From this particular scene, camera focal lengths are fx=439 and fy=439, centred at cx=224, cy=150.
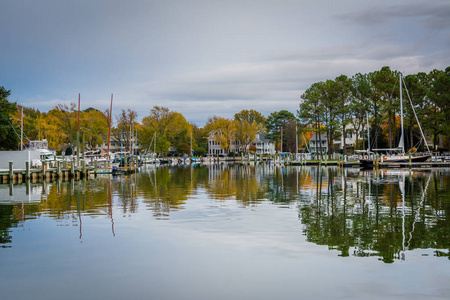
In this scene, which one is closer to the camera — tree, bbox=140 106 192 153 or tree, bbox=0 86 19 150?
tree, bbox=0 86 19 150

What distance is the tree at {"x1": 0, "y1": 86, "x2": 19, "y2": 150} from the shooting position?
55.0 meters

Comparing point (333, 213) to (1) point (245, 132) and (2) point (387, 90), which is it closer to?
(2) point (387, 90)

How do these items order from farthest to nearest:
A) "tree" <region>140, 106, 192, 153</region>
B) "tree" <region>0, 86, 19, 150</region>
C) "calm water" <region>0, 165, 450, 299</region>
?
"tree" <region>140, 106, 192, 153</region>, "tree" <region>0, 86, 19, 150</region>, "calm water" <region>0, 165, 450, 299</region>

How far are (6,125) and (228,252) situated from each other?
170ft

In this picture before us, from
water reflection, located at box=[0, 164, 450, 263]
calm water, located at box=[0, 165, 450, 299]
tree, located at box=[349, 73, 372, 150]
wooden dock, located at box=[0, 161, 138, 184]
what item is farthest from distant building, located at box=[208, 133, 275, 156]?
calm water, located at box=[0, 165, 450, 299]

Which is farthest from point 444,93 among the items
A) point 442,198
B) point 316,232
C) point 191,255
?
point 191,255

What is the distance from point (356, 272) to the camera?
10453 mm

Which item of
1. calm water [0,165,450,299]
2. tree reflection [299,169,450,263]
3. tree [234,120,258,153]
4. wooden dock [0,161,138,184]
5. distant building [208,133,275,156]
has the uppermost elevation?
tree [234,120,258,153]

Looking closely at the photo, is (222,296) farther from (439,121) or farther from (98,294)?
(439,121)

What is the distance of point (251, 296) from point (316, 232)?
6.79 m

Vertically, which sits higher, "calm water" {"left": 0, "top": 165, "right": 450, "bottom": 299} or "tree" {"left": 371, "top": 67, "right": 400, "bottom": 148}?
"tree" {"left": 371, "top": 67, "right": 400, "bottom": 148}

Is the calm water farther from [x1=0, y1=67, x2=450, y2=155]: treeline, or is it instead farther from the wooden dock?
[x1=0, y1=67, x2=450, y2=155]: treeline

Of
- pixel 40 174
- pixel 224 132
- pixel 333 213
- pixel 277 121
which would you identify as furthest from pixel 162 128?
pixel 333 213

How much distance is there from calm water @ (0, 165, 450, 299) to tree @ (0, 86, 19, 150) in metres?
36.9
